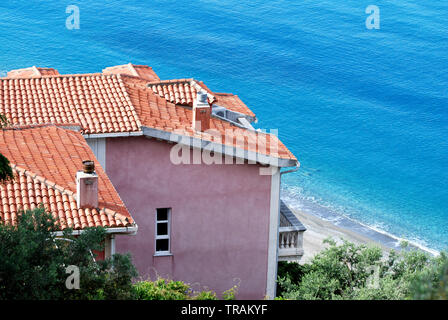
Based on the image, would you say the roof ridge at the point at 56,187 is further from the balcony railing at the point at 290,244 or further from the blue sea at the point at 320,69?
the blue sea at the point at 320,69

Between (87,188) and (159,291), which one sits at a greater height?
(87,188)

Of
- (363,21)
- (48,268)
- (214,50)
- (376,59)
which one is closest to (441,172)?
(376,59)

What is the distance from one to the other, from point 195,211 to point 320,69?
46901 millimetres

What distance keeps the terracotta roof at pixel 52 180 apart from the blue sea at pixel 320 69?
2509cm

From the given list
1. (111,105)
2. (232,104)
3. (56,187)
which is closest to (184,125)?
(111,105)

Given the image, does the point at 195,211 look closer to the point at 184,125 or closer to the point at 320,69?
the point at 184,125

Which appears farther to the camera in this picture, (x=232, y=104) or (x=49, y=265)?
(x=232, y=104)

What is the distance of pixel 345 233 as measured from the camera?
39.9 metres

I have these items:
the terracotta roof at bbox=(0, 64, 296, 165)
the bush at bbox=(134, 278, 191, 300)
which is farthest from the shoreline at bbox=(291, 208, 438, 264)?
the bush at bbox=(134, 278, 191, 300)

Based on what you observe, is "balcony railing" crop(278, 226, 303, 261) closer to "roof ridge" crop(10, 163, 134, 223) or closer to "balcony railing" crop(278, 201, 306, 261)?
"balcony railing" crop(278, 201, 306, 261)

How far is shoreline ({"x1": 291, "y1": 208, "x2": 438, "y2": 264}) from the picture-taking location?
38156mm

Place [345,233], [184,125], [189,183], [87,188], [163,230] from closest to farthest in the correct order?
[87,188], [189,183], [163,230], [184,125], [345,233]
